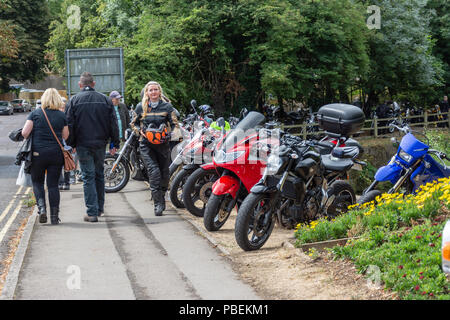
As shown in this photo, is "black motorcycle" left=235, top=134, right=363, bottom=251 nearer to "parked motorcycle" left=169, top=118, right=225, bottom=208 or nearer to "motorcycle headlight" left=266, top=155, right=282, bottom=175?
"motorcycle headlight" left=266, top=155, right=282, bottom=175

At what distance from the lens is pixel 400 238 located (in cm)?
609

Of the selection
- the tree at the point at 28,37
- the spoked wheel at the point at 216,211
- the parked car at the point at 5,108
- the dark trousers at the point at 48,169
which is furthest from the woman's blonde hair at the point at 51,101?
the parked car at the point at 5,108

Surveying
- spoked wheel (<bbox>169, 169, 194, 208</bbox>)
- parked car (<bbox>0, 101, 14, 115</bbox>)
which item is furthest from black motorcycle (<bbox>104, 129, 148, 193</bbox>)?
parked car (<bbox>0, 101, 14, 115</bbox>)

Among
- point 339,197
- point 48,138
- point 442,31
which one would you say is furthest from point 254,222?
point 442,31

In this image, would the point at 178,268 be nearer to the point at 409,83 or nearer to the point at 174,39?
the point at 174,39

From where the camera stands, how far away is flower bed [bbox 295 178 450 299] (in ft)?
16.8

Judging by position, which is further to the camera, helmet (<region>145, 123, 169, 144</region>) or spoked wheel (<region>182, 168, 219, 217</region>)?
helmet (<region>145, 123, 169, 144</region>)

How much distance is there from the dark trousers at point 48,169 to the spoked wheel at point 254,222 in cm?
286

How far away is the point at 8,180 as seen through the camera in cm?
1566

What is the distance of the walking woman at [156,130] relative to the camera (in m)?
9.28

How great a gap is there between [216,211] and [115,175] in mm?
4554

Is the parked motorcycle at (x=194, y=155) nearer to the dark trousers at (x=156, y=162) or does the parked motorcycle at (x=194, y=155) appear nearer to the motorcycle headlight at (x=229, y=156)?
the dark trousers at (x=156, y=162)

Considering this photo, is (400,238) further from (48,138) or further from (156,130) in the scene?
(48,138)

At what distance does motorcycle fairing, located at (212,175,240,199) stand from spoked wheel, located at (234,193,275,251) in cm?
51
